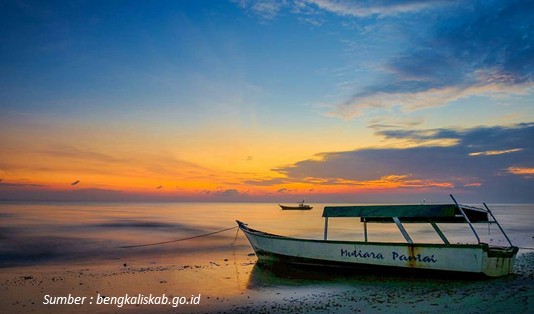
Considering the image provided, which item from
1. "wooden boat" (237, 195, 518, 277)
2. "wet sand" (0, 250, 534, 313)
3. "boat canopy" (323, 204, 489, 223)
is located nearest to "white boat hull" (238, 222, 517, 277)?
"wooden boat" (237, 195, 518, 277)

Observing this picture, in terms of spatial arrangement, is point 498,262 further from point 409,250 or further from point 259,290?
point 259,290

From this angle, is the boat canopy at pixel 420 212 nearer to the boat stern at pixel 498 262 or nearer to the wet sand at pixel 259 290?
the boat stern at pixel 498 262

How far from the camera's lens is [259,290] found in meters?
15.5

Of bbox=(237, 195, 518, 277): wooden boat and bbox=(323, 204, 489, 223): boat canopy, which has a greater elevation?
bbox=(323, 204, 489, 223): boat canopy

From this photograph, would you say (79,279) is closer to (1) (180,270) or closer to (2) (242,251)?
(1) (180,270)

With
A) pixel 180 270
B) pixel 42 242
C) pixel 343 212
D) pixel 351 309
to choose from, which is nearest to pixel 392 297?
pixel 351 309

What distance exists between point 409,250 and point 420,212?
1.79 metres

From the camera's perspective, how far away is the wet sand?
39.1 feet

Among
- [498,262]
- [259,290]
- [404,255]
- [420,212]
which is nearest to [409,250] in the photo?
[404,255]

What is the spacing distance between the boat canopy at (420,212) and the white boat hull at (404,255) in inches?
55.9

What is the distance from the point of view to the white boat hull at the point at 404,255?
14672 millimetres

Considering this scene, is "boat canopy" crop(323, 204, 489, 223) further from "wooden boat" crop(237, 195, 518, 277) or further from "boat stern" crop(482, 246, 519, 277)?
"boat stern" crop(482, 246, 519, 277)

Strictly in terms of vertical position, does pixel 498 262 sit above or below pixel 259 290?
above

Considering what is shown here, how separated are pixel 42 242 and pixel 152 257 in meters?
15.6
